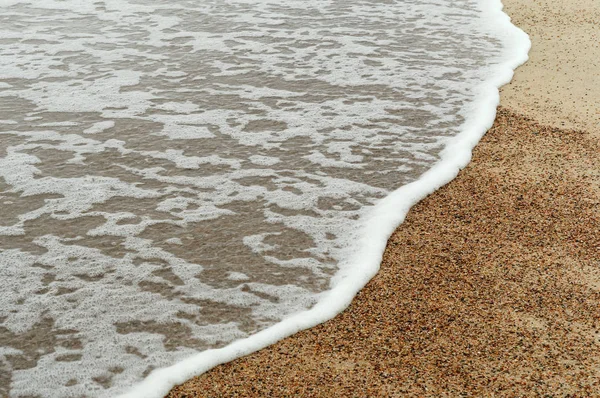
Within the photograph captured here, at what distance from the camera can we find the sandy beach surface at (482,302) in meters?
3.00

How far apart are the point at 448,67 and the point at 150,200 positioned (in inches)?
148

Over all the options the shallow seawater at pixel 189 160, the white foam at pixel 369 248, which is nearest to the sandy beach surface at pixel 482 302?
the white foam at pixel 369 248

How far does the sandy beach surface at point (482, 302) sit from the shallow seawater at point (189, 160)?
33 cm

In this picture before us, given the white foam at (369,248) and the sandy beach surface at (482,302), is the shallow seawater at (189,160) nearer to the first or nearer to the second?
the white foam at (369,248)

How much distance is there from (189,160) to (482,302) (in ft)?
8.34

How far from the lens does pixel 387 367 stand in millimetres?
3074

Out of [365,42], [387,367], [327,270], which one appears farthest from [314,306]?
[365,42]

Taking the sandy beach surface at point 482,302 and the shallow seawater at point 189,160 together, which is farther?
the shallow seawater at point 189,160

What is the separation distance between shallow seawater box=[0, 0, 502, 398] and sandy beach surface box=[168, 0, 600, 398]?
12.9 inches

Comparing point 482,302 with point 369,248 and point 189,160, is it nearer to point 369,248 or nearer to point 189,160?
point 369,248

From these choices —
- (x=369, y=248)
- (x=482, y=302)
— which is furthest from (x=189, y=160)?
(x=482, y=302)

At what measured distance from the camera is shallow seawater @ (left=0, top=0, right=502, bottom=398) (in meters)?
3.41

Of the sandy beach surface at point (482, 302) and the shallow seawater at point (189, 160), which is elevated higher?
the shallow seawater at point (189, 160)

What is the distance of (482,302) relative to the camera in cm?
348
